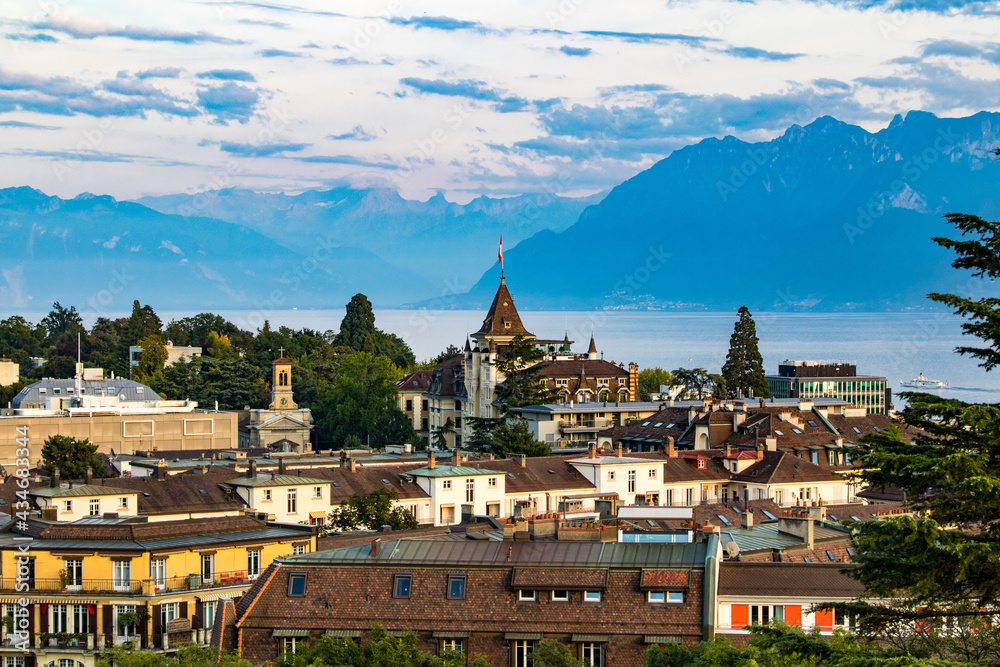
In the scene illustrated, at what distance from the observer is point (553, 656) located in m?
27.6

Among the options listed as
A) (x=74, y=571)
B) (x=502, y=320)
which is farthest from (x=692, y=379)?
(x=74, y=571)

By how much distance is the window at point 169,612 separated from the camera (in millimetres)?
37125

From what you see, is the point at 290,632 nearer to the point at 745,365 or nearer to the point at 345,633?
the point at 345,633

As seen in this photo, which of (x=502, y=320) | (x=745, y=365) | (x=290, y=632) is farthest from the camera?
(x=745, y=365)

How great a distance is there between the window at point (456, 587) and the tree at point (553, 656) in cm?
238

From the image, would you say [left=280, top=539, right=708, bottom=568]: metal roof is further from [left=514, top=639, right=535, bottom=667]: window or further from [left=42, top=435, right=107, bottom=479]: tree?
[left=42, top=435, right=107, bottom=479]: tree

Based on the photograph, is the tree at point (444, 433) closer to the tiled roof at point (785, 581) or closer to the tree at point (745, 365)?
the tree at point (745, 365)

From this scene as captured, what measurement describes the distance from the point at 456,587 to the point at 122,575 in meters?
12.0

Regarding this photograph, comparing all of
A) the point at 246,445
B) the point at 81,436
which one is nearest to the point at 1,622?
the point at 81,436

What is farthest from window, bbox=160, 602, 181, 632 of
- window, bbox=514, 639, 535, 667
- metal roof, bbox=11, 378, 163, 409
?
metal roof, bbox=11, 378, 163, 409

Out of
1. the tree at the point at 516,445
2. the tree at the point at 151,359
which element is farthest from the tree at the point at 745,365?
the tree at the point at 151,359

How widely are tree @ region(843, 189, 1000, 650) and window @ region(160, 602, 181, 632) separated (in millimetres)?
23679

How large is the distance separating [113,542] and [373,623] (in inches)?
450

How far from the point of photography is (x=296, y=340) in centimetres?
16225
